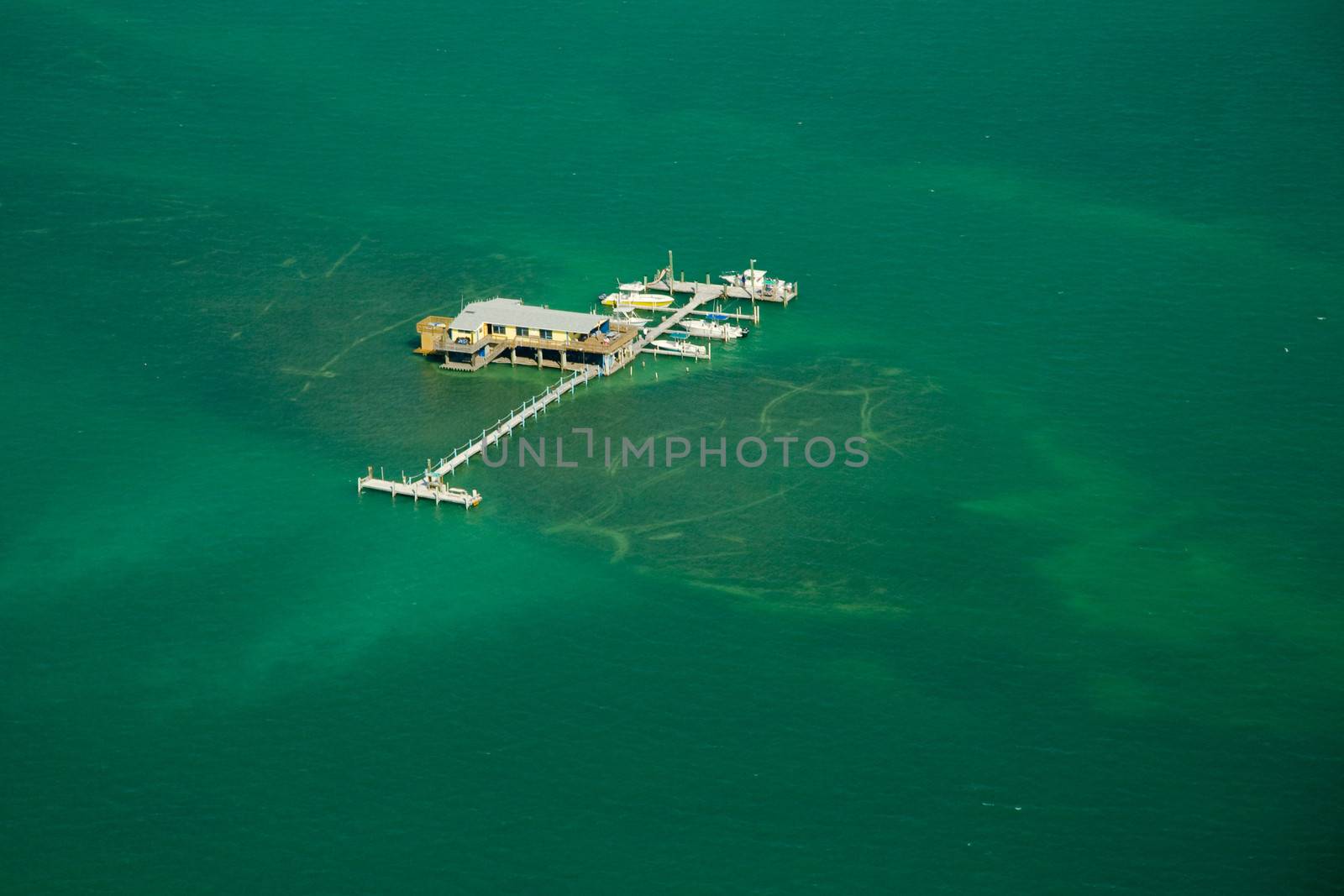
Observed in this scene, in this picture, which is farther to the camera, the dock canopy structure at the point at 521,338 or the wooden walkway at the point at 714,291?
the wooden walkway at the point at 714,291

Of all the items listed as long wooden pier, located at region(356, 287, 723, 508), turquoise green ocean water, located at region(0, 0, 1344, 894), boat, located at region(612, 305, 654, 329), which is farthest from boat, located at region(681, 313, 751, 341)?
boat, located at region(612, 305, 654, 329)

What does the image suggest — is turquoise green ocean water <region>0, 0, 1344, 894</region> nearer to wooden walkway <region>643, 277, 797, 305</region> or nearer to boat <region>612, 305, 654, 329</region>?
wooden walkway <region>643, 277, 797, 305</region>

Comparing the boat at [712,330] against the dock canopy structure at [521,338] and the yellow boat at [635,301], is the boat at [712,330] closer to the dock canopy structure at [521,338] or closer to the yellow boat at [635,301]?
the yellow boat at [635,301]

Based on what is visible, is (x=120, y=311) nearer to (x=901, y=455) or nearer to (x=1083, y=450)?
(x=901, y=455)

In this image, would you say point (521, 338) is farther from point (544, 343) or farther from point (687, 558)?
point (687, 558)

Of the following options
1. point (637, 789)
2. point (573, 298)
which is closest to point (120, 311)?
point (573, 298)

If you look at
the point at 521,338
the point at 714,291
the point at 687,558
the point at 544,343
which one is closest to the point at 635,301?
the point at 714,291

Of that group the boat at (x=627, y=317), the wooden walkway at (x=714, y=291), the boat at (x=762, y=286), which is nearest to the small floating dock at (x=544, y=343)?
the boat at (x=627, y=317)
